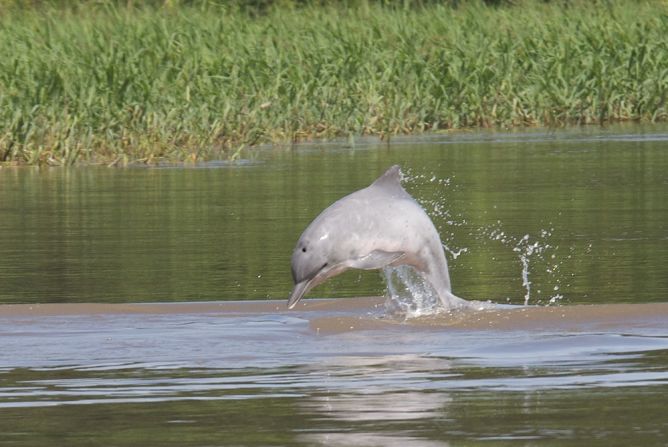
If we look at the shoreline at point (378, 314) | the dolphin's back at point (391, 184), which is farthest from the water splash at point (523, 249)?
the dolphin's back at point (391, 184)

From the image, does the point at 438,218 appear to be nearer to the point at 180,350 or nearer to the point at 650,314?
the point at 650,314

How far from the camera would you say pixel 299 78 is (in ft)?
82.9

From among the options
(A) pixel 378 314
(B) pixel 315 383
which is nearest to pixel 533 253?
(A) pixel 378 314

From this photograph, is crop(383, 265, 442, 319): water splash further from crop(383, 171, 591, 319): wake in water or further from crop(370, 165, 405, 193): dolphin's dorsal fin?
crop(370, 165, 405, 193): dolphin's dorsal fin

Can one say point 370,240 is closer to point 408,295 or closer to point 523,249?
point 408,295

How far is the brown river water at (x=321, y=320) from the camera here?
6.42 m

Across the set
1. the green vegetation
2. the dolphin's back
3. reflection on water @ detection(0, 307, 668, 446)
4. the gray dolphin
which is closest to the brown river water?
reflection on water @ detection(0, 307, 668, 446)

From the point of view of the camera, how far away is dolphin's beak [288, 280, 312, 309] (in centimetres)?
920

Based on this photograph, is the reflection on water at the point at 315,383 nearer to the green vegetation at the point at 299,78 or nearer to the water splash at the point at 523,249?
the water splash at the point at 523,249

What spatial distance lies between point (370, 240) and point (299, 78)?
52.9 ft

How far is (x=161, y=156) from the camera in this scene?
69.4 ft

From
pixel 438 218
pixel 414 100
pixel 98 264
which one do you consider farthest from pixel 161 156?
pixel 98 264

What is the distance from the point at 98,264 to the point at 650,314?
13.4 feet

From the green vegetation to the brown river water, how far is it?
10.9ft
